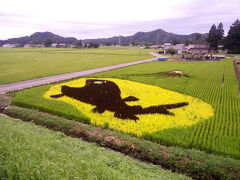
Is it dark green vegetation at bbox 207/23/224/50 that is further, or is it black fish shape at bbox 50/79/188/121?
dark green vegetation at bbox 207/23/224/50

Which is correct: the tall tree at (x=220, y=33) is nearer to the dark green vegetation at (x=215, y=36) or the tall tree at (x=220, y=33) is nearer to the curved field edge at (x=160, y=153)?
the dark green vegetation at (x=215, y=36)

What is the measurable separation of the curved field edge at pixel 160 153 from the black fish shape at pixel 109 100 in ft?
7.77

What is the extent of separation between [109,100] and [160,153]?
729 cm

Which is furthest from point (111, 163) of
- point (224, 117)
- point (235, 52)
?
point (235, 52)

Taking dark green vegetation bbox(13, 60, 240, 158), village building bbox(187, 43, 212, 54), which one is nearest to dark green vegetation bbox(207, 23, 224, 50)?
village building bbox(187, 43, 212, 54)

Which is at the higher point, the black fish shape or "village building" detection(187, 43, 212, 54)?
"village building" detection(187, 43, 212, 54)

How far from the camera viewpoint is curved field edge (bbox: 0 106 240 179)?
6.63 metres

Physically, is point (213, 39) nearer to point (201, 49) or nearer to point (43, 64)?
point (201, 49)

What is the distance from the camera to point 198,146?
7984 millimetres

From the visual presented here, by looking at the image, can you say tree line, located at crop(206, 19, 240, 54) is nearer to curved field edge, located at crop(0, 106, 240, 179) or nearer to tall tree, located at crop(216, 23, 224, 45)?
tall tree, located at crop(216, 23, 224, 45)

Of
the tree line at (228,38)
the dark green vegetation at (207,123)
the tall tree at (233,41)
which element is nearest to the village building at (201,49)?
the tree line at (228,38)

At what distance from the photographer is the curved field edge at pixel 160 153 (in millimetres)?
6632

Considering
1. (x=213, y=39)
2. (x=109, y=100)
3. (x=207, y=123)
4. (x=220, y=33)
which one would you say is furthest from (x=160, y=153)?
(x=220, y=33)

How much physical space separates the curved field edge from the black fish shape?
2368mm
